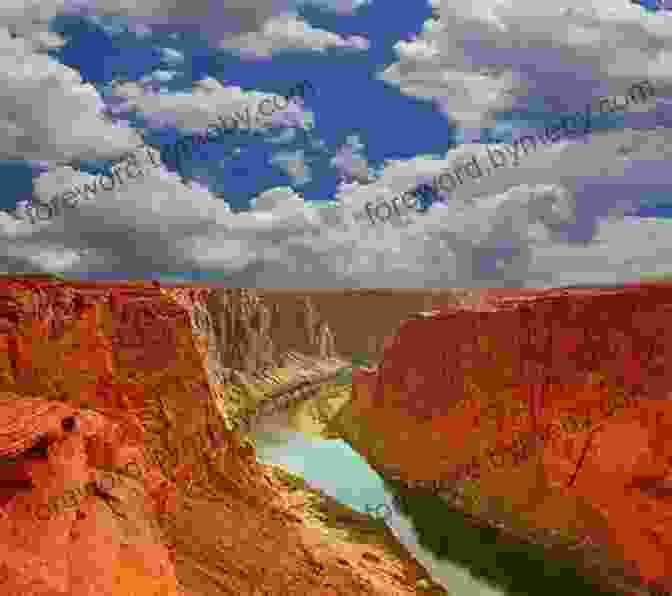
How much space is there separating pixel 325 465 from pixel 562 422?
97.3ft

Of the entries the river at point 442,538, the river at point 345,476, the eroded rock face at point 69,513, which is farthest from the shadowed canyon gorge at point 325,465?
the river at point 345,476

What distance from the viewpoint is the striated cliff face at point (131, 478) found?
18.8 m

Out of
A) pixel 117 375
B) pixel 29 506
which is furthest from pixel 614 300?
pixel 29 506

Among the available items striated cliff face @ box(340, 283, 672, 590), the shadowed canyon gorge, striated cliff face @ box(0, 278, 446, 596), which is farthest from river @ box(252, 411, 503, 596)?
striated cliff face @ box(340, 283, 672, 590)

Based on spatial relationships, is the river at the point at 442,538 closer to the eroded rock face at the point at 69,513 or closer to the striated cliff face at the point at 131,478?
the striated cliff face at the point at 131,478

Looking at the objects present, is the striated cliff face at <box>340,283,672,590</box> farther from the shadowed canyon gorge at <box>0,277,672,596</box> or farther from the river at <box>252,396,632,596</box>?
the river at <box>252,396,632,596</box>

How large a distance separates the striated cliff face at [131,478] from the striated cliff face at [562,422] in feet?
35.5

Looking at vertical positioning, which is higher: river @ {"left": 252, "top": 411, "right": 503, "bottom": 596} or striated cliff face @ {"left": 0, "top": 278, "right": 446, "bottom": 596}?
striated cliff face @ {"left": 0, "top": 278, "right": 446, "bottom": 596}

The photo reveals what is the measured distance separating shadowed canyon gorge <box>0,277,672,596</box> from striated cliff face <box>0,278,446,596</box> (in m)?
0.08

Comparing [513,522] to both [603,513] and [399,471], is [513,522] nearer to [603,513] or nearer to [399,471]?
[603,513]

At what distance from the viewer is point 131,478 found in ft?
84.8

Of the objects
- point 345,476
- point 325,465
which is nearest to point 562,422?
point 345,476

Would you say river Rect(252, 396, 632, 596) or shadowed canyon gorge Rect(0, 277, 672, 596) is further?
river Rect(252, 396, 632, 596)

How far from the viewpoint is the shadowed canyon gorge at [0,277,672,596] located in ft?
68.3
